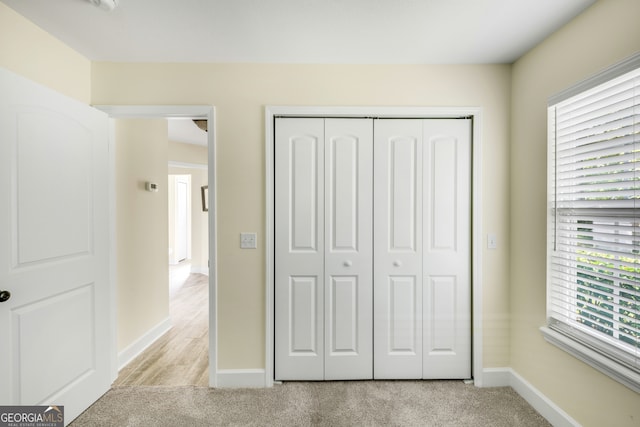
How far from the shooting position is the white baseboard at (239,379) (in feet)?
6.91

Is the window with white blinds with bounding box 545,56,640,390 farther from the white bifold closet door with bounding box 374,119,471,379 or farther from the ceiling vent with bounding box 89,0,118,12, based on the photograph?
the ceiling vent with bounding box 89,0,118,12

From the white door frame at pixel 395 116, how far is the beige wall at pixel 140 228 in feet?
4.39

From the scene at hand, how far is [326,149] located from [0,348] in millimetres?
2130

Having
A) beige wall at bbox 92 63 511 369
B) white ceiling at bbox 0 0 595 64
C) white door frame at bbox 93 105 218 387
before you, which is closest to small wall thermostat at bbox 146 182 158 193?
white door frame at bbox 93 105 218 387

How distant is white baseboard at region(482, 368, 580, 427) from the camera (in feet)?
5.57

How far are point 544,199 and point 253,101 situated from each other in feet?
6.97

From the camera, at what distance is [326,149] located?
2.13 metres

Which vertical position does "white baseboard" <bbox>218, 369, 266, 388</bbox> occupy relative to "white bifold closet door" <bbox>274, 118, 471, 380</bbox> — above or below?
below

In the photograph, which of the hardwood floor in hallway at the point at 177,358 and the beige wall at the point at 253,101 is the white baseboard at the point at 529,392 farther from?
the hardwood floor in hallway at the point at 177,358

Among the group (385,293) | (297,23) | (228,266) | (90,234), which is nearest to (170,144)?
(90,234)

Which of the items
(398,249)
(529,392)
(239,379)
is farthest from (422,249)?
(239,379)

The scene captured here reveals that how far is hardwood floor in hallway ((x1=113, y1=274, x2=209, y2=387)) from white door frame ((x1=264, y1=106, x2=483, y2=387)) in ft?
2.37

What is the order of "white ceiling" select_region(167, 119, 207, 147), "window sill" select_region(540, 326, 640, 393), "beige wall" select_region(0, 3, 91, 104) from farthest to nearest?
"white ceiling" select_region(167, 119, 207, 147) → "beige wall" select_region(0, 3, 91, 104) → "window sill" select_region(540, 326, 640, 393)

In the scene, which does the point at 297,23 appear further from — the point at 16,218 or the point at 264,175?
the point at 16,218
